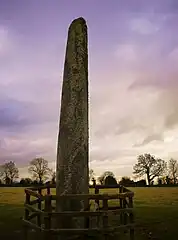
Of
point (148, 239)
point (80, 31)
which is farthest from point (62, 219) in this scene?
point (80, 31)

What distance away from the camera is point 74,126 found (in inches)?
515

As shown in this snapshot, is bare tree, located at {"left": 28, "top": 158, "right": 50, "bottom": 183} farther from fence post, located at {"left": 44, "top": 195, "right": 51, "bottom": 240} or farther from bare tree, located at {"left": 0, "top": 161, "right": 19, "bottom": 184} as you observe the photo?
fence post, located at {"left": 44, "top": 195, "right": 51, "bottom": 240}

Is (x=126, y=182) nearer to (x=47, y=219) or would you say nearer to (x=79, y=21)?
(x=79, y=21)

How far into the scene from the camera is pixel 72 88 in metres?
13.5

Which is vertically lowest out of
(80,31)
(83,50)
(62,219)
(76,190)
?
(62,219)

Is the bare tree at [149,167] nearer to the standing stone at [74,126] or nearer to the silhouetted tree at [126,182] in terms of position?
the silhouetted tree at [126,182]

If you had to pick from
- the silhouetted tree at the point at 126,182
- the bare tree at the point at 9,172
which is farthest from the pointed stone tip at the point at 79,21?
the bare tree at the point at 9,172

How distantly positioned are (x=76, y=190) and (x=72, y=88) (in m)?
3.98

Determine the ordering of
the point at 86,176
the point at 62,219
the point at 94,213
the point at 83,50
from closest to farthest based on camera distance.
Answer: the point at 94,213 < the point at 62,219 < the point at 86,176 < the point at 83,50

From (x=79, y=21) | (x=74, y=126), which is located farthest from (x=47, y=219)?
(x=79, y=21)

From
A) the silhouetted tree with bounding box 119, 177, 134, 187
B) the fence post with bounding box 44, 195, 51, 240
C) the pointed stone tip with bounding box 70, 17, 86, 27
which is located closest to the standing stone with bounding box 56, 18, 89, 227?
the pointed stone tip with bounding box 70, 17, 86, 27

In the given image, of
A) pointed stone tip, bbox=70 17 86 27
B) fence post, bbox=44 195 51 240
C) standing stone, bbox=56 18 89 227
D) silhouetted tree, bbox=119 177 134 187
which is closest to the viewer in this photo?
fence post, bbox=44 195 51 240

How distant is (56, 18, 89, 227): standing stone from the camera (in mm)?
12484

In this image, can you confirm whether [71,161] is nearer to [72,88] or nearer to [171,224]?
[72,88]
